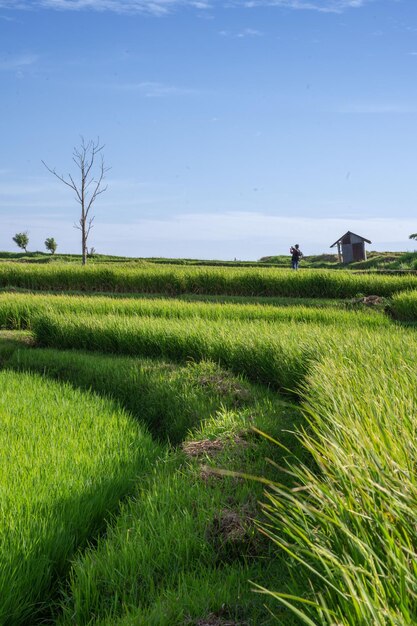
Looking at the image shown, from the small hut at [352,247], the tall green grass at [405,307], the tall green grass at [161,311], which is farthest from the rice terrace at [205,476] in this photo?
the small hut at [352,247]

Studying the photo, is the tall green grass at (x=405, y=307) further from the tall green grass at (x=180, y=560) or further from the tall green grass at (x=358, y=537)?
the tall green grass at (x=358, y=537)

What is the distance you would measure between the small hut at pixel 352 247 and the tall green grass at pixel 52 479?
34.1 m

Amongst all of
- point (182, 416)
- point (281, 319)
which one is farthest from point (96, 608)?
point (281, 319)

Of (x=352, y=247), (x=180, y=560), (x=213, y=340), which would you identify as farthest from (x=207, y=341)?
(x=352, y=247)

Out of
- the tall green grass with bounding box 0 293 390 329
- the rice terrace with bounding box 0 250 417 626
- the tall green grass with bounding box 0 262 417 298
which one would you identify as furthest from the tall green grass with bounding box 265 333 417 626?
the tall green grass with bounding box 0 262 417 298

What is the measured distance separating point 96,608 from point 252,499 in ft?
4.10

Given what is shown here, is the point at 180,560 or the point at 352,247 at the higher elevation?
the point at 352,247

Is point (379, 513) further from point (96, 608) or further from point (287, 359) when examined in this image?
point (287, 359)

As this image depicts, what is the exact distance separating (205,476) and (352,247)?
3625 cm

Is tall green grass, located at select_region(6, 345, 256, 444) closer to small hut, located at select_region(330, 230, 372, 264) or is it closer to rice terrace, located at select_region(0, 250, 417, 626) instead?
rice terrace, located at select_region(0, 250, 417, 626)

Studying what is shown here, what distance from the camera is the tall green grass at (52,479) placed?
→ 337 cm

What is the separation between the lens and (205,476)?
4.38 metres

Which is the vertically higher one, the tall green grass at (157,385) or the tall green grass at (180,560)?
the tall green grass at (157,385)

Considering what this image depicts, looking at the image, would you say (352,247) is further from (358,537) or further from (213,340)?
(358,537)
